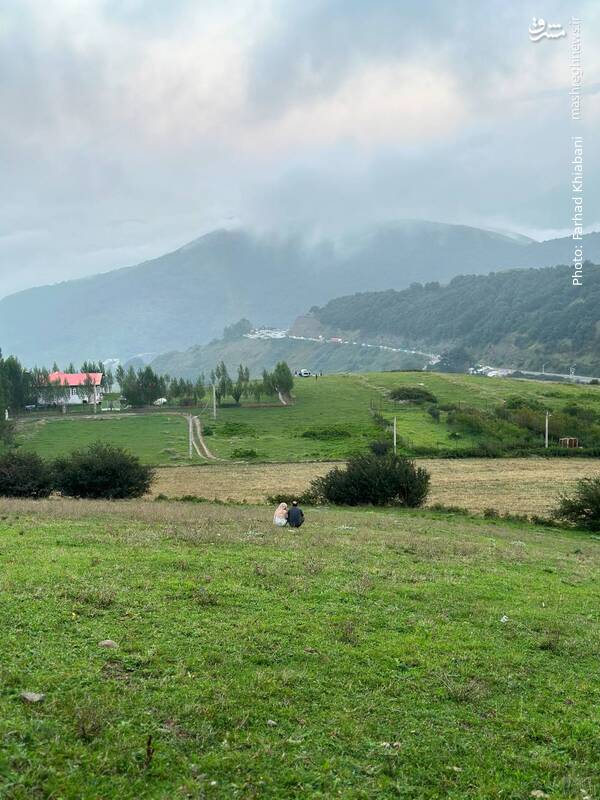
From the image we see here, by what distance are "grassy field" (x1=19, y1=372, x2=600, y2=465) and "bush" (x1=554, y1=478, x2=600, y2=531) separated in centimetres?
3429

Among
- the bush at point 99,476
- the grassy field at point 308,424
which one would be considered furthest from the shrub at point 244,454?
the bush at point 99,476

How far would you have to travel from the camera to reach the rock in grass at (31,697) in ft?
24.5

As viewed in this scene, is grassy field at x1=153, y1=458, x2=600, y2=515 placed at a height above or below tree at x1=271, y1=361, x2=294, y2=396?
below

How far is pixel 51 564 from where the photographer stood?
1329 centimetres

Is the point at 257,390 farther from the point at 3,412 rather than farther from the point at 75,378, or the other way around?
the point at 3,412

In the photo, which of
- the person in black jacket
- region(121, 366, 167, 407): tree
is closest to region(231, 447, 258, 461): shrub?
the person in black jacket

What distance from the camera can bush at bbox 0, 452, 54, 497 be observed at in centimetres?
3409

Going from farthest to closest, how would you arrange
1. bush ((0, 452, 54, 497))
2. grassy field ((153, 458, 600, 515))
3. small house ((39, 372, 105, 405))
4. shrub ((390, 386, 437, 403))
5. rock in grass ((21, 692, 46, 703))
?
small house ((39, 372, 105, 405)) → shrub ((390, 386, 437, 403)) → grassy field ((153, 458, 600, 515)) → bush ((0, 452, 54, 497)) → rock in grass ((21, 692, 46, 703))

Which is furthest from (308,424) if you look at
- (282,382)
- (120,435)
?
(282,382)

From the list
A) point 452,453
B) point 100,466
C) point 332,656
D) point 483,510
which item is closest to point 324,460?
point 452,453

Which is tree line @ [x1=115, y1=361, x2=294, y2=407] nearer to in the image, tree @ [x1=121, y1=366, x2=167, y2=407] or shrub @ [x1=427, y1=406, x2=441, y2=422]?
tree @ [x1=121, y1=366, x2=167, y2=407]

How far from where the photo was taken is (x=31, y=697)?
7.50 m

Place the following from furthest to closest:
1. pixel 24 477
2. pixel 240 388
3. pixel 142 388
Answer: pixel 142 388, pixel 240 388, pixel 24 477

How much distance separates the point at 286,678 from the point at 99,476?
91.7ft
